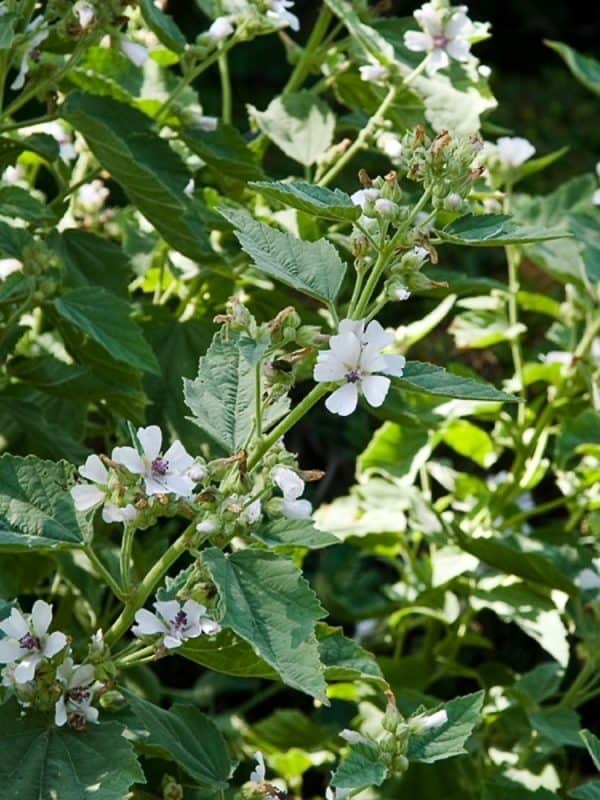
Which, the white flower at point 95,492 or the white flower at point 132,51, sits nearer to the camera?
the white flower at point 95,492

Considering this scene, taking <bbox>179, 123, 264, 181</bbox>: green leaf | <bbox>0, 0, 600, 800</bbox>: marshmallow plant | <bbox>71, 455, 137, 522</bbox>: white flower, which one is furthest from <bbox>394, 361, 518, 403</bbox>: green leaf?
<bbox>179, 123, 264, 181</bbox>: green leaf

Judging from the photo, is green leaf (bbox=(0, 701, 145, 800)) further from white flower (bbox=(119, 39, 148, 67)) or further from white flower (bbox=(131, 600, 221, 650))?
white flower (bbox=(119, 39, 148, 67))

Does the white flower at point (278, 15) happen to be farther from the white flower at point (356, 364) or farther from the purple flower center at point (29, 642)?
the purple flower center at point (29, 642)

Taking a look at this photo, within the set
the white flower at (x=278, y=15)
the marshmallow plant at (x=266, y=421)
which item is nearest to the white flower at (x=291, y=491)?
the marshmallow plant at (x=266, y=421)

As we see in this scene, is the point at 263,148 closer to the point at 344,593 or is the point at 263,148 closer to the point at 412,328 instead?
the point at 412,328

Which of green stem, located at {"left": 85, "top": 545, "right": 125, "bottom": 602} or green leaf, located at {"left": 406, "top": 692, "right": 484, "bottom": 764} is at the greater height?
green stem, located at {"left": 85, "top": 545, "right": 125, "bottom": 602}

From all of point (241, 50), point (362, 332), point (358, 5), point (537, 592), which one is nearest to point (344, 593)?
point (537, 592)

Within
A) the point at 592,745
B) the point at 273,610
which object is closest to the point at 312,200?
the point at 273,610
